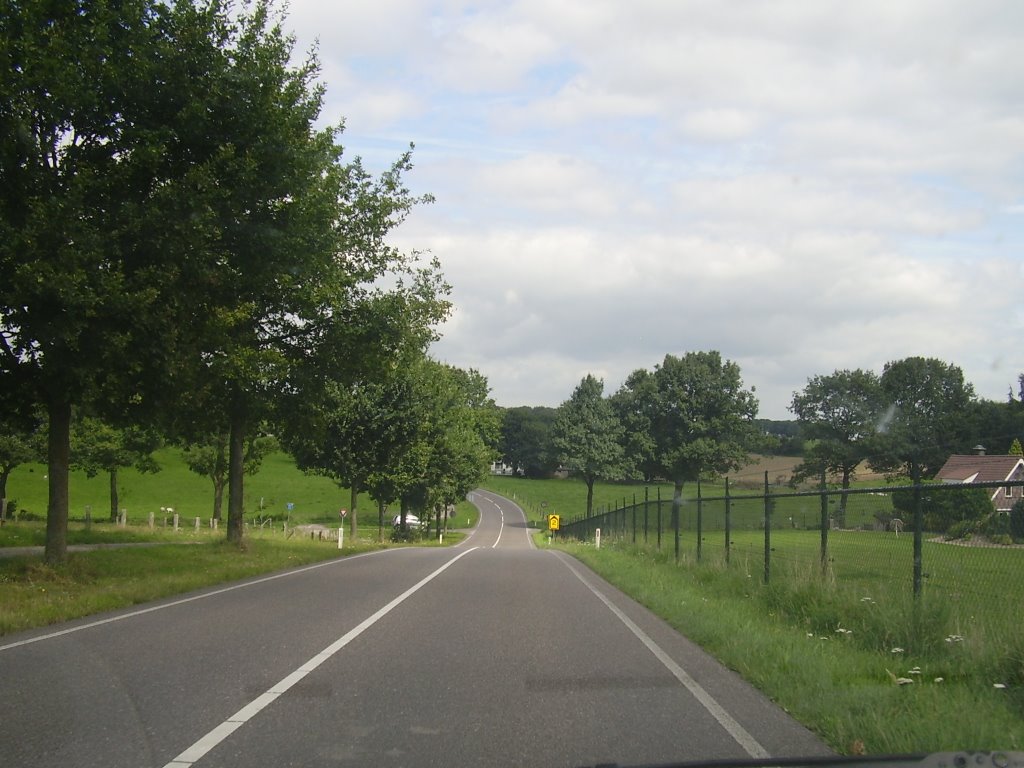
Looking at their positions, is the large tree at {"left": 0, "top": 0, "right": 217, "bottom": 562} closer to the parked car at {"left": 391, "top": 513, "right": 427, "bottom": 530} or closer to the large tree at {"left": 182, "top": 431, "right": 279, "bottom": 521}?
the large tree at {"left": 182, "top": 431, "right": 279, "bottom": 521}

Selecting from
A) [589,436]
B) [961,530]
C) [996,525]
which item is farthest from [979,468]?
[589,436]

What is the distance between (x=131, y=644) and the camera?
386 inches

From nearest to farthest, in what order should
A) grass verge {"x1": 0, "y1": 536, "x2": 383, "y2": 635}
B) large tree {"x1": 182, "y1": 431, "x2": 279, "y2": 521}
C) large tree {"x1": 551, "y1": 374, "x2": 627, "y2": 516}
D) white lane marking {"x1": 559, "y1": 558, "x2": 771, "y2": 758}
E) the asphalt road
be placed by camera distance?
the asphalt road → white lane marking {"x1": 559, "y1": 558, "x2": 771, "y2": 758} → grass verge {"x1": 0, "y1": 536, "x2": 383, "y2": 635} → large tree {"x1": 182, "y1": 431, "x2": 279, "y2": 521} → large tree {"x1": 551, "y1": 374, "x2": 627, "y2": 516}

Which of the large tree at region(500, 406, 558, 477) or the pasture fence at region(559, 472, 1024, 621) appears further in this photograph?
the large tree at region(500, 406, 558, 477)

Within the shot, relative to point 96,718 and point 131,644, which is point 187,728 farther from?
point 131,644

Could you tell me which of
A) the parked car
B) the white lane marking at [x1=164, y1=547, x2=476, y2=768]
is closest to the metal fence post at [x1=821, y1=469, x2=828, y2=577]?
the white lane marking at [x1=164, y1=547, x2=476, y2=768]

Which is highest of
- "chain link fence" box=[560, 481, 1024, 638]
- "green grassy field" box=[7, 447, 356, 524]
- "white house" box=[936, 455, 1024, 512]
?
"white house" box=[936, 455, 1024, 512]

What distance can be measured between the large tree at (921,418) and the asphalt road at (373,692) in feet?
13.3

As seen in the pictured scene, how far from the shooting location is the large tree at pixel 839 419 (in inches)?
941

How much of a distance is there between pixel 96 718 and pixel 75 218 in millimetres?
9563

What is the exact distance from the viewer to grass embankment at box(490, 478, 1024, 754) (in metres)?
6.34

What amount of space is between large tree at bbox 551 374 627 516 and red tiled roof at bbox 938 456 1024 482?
69594 mm

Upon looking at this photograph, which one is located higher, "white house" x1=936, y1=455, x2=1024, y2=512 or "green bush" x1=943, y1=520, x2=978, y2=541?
"white house" x1=936, y1=455, x2=1024, y2=512

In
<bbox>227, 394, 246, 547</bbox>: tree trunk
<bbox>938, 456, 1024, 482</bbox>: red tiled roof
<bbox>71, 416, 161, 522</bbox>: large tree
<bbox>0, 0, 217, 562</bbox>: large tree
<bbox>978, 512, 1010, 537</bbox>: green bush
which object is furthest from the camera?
<bbox>71, 416, 161, 522</bbox>: large tree
